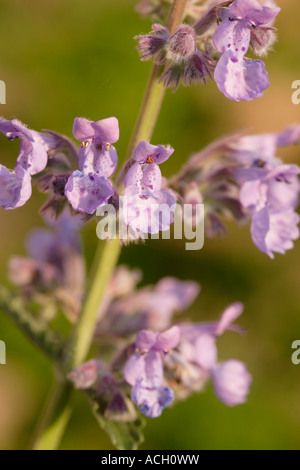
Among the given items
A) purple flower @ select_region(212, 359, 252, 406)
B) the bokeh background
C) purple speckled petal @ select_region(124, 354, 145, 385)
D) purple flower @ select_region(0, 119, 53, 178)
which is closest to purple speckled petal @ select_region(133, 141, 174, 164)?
purple flower @ select_region(0, 119, 53, 178)

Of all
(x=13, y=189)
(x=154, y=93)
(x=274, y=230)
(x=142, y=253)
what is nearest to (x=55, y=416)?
(x=13, y=189)

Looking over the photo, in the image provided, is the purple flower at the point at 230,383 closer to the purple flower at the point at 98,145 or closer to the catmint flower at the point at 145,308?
the catmint flower at the point at 145,308

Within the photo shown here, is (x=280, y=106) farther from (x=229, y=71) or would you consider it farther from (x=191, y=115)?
(x=229, y=71)

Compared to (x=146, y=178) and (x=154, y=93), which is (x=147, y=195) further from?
(x=154, y=93)

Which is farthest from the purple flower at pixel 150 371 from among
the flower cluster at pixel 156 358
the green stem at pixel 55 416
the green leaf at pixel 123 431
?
the green stem at pixel 55 416

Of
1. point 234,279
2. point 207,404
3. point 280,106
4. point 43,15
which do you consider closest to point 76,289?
point 207,404

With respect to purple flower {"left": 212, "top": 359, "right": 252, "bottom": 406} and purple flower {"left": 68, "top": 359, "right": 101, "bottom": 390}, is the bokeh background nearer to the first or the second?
purple flower {"left": 212, "top": 359, "right": 252, "bottom": 406}
